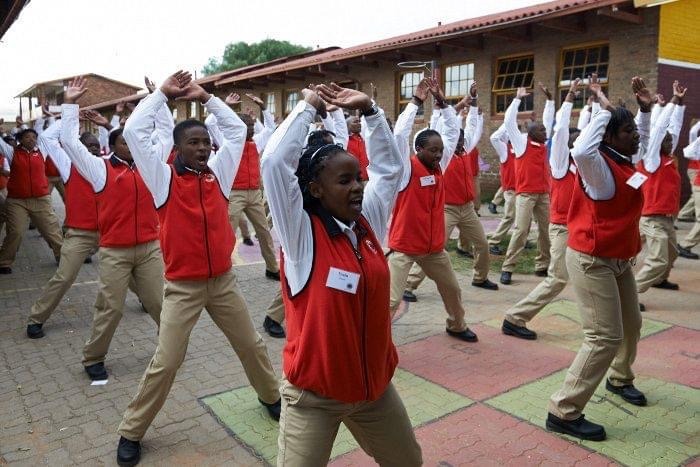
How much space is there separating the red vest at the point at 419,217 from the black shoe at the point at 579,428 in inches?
74.7

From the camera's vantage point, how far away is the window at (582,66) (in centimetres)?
1291

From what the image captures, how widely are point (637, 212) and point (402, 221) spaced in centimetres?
202

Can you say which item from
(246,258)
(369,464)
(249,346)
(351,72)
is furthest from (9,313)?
(351,72)

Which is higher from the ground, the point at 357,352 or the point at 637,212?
the point at 637,212

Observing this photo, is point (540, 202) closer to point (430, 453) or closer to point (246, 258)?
point (246, 258)

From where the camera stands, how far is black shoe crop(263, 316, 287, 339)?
568 centimetres

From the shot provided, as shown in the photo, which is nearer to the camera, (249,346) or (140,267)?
(249,346)

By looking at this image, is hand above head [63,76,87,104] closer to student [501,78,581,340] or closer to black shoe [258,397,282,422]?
black shoe [258,397,282,422]

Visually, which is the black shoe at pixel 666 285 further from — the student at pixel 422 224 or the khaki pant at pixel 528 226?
the student at pixel 422 224

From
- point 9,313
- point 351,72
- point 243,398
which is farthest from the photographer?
point 351,72

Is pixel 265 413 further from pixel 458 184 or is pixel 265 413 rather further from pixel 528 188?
pixel 528 188

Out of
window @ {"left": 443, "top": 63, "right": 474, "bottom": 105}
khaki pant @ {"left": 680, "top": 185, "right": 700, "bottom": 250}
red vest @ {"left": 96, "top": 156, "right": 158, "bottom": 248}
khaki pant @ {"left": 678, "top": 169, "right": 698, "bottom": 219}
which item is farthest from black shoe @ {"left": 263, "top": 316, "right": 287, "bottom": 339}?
window @ {"left": 443, "top": 63, "right": 474, "bottom": 105}

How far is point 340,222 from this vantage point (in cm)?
236

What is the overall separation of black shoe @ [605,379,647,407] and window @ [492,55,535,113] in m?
11.3
